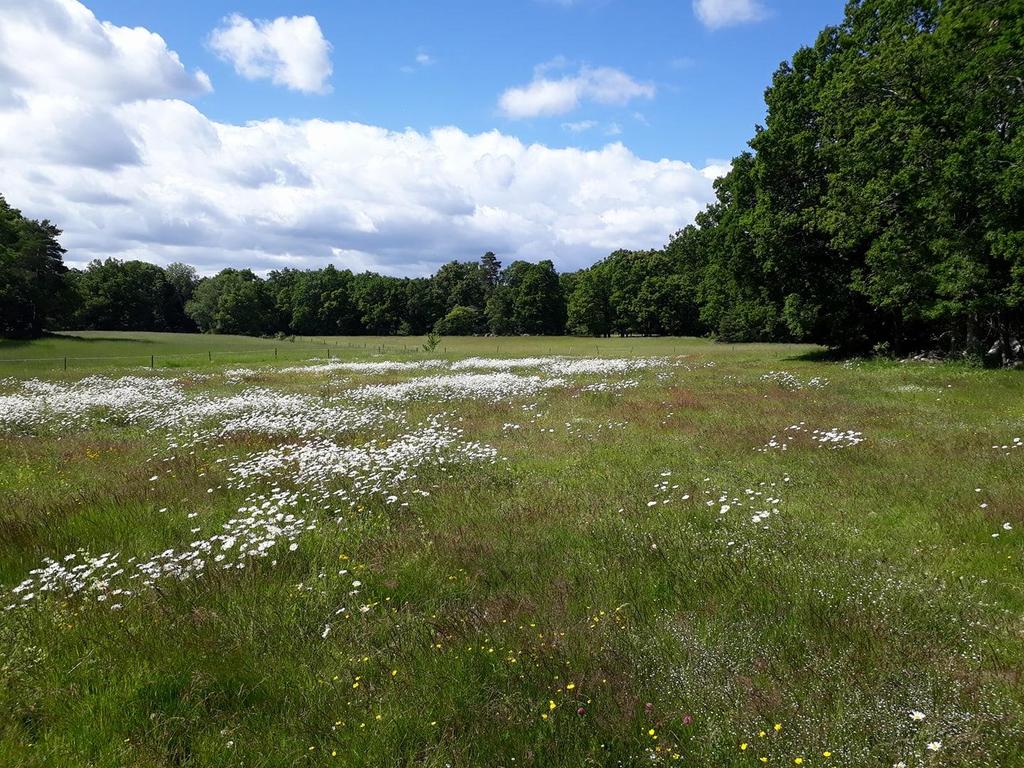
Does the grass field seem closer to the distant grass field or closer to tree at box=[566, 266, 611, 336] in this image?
the distant grass field

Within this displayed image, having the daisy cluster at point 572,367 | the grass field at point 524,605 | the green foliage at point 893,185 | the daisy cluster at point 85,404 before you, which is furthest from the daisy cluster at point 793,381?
the daisy cluster at point 85,404

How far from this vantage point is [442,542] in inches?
292

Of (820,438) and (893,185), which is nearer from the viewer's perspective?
(820,438)

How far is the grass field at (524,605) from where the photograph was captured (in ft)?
13.0

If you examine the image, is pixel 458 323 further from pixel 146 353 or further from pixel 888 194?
pixel 888 194

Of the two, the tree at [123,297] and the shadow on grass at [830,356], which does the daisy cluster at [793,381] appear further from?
the tree at [123,297]

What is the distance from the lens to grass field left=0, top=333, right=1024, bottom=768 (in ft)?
13.0

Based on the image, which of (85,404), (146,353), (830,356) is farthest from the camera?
(146,353)

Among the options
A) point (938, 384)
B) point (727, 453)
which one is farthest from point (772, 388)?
point (727, 453)

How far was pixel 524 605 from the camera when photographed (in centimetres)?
572

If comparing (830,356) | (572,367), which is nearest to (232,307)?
(572,367)

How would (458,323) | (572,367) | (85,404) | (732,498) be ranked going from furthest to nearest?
1. (458,323)
2. (572,367)
3. (85,404)
4. (732,498)

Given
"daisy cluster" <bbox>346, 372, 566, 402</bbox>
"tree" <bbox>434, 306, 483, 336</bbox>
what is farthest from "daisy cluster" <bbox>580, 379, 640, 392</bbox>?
"tree" <bbox>434, 306, 483, 336</bbox>

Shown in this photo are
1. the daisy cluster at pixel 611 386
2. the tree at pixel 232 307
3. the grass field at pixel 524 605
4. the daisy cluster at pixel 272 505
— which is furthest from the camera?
the tree at pixel 232 307
